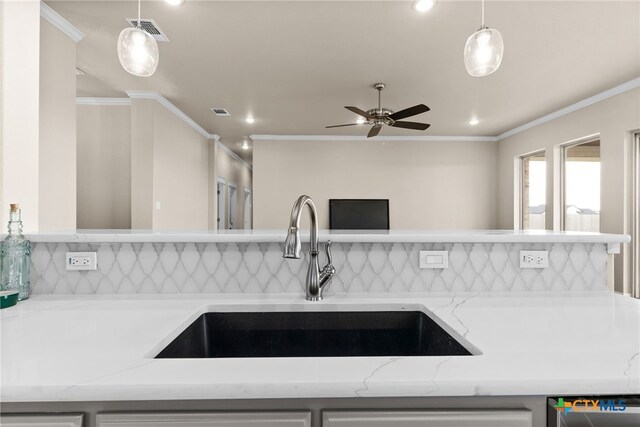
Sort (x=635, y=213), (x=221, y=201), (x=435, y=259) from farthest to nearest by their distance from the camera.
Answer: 1. (x=221, y=201)
2. (x=635, y=213)
3. (x=435, y=259)

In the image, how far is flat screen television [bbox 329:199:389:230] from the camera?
22.6 ft

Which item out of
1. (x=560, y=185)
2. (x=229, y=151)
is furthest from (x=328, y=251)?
(x=229, y=151)

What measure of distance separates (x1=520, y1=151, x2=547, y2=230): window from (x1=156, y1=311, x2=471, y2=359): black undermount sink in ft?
17.9

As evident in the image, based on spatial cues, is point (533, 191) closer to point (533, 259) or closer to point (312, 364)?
point (533, 259)

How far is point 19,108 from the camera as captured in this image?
134cm

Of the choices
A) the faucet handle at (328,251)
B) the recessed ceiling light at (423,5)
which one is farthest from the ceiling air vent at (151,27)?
the faucet handle at (328,251)

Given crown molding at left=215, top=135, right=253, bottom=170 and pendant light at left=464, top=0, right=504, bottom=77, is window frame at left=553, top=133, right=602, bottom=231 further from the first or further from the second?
crown molding at left=215, top=135, right=253, bottom=170

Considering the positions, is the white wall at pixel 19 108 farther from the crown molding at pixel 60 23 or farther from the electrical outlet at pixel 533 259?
the electrical outlet at pixel 533 259

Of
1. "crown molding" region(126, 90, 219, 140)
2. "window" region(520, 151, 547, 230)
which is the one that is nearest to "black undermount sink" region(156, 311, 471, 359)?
"crown molding" region(126, 90, 219, 140)

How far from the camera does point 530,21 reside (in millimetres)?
2770

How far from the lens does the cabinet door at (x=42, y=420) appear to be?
0.65 m

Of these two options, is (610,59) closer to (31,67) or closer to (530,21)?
(530,21)

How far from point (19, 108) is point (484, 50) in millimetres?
1869

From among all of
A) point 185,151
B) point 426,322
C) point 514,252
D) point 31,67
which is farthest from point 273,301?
point 185,151
